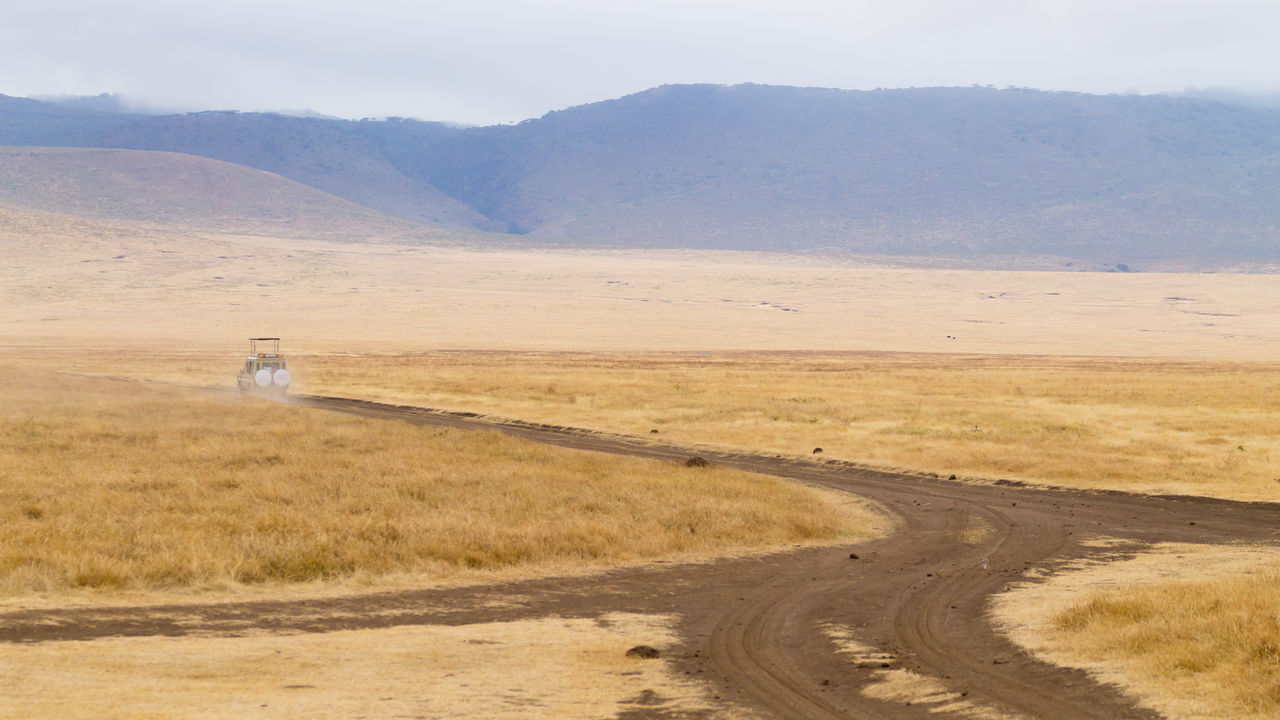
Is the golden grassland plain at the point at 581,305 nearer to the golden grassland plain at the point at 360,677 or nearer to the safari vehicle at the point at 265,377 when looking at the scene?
the safari vehicle at the point at 265,377

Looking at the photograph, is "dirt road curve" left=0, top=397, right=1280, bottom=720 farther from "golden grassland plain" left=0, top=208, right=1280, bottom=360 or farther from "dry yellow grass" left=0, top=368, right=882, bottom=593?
"golden grassland plain" left=0, top=208, right=1280, bottom=360

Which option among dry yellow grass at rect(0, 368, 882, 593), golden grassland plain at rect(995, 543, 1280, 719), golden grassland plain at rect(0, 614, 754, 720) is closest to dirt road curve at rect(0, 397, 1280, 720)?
golden grassland plain at rect(995, 543, 1280, 719)

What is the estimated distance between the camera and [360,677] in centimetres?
1307

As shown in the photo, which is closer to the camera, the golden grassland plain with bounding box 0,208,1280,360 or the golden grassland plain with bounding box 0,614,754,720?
the golden grassland plain with bounding box 0,614,754,720

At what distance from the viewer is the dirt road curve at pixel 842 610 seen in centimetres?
1287

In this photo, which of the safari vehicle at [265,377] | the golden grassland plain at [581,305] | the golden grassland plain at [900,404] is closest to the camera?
the golden grassland plain at [900,404]

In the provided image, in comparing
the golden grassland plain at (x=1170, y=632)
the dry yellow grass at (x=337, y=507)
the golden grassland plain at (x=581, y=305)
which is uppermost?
the golden grassland plain at (x=581, y=305)

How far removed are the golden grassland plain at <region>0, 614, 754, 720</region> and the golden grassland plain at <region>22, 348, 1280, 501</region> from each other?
2041 cm

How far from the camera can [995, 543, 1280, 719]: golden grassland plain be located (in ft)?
39.9

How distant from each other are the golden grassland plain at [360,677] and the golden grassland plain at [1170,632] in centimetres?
425

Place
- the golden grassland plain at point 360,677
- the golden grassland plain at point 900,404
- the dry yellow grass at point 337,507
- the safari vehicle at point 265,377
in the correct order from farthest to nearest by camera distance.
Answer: the safari vehicle at point 265,377 → the golden grassland plain at point 900,404 → the dry yellow grass at point 337,507 → the golden grassland plain at point 360,677

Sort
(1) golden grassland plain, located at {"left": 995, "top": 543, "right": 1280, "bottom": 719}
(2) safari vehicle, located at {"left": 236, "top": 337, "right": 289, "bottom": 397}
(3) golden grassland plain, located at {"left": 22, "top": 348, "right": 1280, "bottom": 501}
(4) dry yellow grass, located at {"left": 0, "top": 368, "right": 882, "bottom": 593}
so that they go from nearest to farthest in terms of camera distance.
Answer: (1) golden grassland plain, located at {"left": 995, "top": 543, "right": 1280, "bottom": 719}
(4) dry yellow grass, located at {"left": 0, "top": 368, "right": 882, "bottom": 593}
(3) golden grassland plain, located at {"left": 22, "top": 348, "right": 1280, "bottom": 501}
(2) safari vehicle, located at {"left": 236, "top": 337, "right": 289, "bottom": 397}

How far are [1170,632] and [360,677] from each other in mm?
8722

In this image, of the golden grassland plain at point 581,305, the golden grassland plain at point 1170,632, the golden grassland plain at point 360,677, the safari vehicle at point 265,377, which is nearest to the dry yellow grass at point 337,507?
the golden grassland plain at point 360,677
